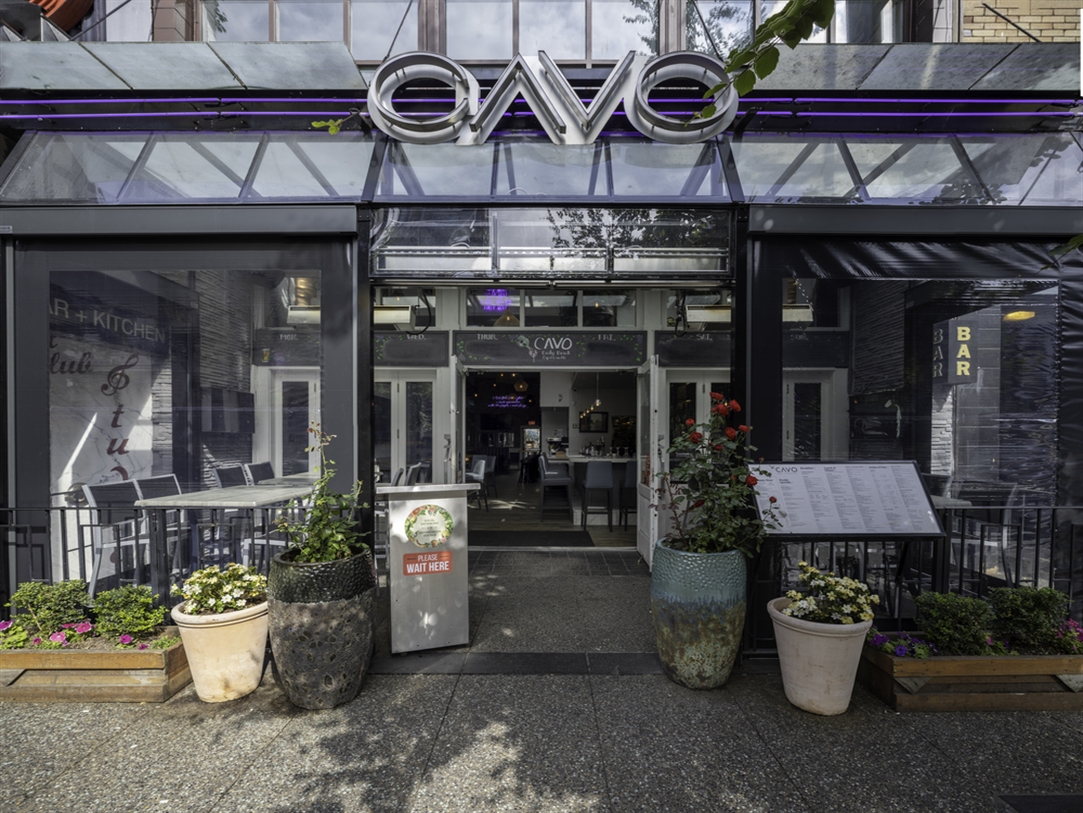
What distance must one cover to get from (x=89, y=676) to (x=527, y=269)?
4.08m

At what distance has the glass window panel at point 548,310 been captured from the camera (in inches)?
333

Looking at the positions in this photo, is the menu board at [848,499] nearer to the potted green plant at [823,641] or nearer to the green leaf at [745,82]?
the potted green plant at [823,641]

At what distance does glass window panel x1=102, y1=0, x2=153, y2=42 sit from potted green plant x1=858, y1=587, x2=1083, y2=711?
8.29 metres

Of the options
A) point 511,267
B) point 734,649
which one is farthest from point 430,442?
point 734,649

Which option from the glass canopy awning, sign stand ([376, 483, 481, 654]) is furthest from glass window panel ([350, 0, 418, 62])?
sign stand ([376, 483, 481, 654])

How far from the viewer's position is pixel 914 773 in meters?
2.47

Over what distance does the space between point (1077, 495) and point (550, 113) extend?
5.25 meters

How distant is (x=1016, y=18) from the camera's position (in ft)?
15.1

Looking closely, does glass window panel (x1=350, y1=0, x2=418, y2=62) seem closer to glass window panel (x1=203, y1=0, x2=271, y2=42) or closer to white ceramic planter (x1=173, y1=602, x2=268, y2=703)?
glass window panel (x1=203, y1=0, x2=271, y2=42)

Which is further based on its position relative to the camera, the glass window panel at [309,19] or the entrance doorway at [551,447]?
the entrance doorway at [551,447]

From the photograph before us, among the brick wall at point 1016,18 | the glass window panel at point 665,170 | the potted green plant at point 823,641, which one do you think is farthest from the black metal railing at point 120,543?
the brick wall at point 1016,18

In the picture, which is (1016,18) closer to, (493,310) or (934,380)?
(934,380)

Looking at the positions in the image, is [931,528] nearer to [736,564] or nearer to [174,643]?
[736,564]

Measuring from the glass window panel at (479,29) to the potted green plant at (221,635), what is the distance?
205 inches
